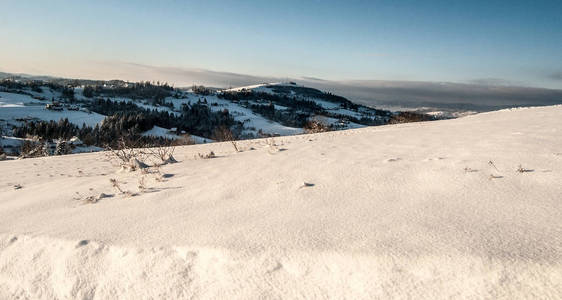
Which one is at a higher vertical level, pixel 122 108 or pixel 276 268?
pixel 276 268

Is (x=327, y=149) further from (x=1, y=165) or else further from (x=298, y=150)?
(x=1, y=165)

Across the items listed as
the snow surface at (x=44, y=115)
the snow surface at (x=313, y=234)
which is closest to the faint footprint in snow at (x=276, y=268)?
the snow surface at (x=313, y=234)

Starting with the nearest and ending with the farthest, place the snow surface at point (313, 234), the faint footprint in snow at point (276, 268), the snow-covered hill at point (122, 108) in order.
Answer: the snow surface at point (313, 234), the faint footprint in snow at point (276, 268), the snow-covered hill at point (122, 108)

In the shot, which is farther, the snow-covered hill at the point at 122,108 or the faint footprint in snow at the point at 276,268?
the snow-covered hill at the point at 122,108

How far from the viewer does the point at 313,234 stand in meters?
1.67

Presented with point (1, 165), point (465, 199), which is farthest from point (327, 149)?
point (1, 165)

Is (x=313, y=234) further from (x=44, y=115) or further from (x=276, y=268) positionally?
(x=44, y=115)

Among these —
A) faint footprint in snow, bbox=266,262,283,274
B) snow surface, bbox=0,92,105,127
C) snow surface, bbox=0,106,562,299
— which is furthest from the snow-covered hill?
faint footprint in snow, bbox=266,262,283,274

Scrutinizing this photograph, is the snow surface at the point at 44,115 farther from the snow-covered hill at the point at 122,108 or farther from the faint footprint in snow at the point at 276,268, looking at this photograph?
the faint footprint in snow at the point at 276,268

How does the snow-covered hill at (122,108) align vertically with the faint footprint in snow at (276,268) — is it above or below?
Result: below

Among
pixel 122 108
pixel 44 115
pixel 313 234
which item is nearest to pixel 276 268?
pixel 313 234

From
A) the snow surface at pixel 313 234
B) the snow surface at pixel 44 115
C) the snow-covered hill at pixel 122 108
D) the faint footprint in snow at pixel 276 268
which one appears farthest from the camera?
the snow-covered hill at pixel 122 108

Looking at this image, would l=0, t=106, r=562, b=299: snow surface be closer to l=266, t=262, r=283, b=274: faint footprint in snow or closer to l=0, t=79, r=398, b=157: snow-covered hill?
l=266, t=262, r=283, b=274: faint footprint in snow

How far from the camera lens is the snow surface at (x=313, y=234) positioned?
1304mm
